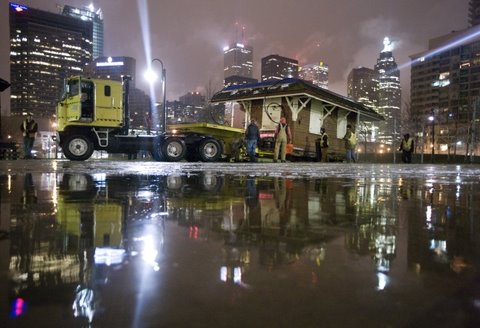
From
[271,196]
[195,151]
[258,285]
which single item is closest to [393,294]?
[258,285]

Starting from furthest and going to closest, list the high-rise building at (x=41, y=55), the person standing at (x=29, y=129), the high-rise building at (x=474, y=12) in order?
the high-rise building at (x=474, y=12) → the high-rise building at (x=41, y=55) → the person standing at (x=29, y=129)

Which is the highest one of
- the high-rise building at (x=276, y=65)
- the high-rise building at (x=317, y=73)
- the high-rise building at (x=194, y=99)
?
the high-rise building at (x=276, y=65)

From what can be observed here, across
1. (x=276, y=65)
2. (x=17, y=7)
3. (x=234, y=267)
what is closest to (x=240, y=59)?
(x=276, y=65)

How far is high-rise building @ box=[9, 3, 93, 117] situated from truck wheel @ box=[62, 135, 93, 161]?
83.9 metres

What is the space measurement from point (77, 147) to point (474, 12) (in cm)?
19264

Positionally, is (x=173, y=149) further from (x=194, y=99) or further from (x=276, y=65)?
(x=276, y=65)

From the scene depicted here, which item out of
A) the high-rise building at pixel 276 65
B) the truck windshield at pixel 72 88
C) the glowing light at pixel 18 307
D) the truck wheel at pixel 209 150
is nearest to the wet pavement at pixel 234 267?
the glowing light at pixel 18 307

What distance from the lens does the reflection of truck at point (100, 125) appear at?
15289 millimetres

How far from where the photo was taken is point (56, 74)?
314 feet

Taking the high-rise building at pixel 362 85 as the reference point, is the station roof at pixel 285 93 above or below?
below

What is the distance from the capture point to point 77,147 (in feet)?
50.5

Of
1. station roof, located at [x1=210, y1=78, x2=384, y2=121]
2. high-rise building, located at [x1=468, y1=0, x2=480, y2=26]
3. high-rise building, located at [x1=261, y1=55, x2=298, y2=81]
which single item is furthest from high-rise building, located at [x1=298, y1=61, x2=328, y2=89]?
high-rise building, located at [x1=468, y1=0, x2=480, y2=26]

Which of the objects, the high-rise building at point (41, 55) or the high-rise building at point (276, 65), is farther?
the high-rise building at point (276, 65)

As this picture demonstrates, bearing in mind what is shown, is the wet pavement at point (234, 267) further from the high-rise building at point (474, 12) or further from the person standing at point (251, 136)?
the high-rise building at point (474, 12)
